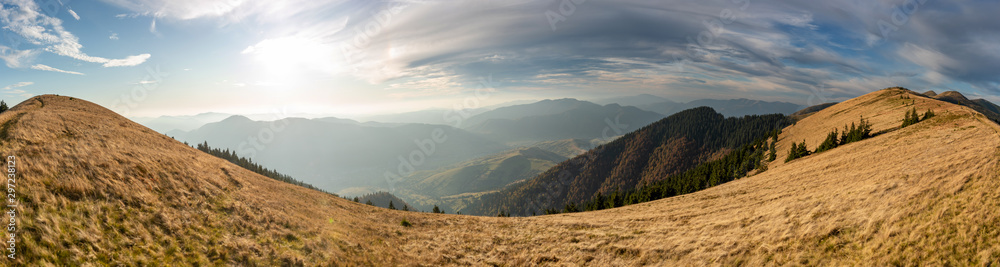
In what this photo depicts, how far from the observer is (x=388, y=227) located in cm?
2888

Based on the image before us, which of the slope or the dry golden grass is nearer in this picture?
the dry golden grass

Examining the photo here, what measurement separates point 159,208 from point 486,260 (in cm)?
1864

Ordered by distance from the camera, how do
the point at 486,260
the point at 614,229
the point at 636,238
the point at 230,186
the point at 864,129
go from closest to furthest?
the point at 486,260 < the point at 636,238 < the point at 230,186 < the point at 614,229 < the point at 864,129

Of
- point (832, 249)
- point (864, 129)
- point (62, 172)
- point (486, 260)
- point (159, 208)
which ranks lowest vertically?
point (486, 260)

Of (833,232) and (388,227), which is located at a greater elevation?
(833,232)

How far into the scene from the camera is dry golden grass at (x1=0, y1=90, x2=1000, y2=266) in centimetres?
1309

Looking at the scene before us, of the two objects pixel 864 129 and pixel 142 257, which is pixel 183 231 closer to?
pixel 142 257

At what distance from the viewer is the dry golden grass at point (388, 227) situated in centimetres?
1309

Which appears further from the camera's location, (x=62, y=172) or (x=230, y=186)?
(x=230, y=186)

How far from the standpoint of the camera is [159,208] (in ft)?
51.9

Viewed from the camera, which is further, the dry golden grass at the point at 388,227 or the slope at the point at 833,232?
the slope at the point at 833,232

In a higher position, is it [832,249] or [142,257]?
[142,257]

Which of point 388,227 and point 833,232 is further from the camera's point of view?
point 388,227

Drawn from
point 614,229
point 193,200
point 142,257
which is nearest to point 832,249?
point 614,229
